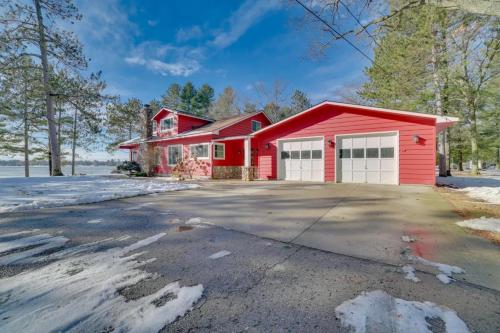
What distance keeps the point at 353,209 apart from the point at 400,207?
115 cm

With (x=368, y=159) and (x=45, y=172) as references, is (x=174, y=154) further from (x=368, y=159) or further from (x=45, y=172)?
(x=45, y=172)

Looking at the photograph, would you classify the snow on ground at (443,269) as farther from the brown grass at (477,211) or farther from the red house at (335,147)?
the red house at (335,147)

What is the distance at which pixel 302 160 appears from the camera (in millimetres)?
11078

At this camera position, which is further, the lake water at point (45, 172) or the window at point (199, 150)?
the lake water at point (45, 172)

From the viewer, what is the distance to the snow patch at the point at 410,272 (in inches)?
75.6

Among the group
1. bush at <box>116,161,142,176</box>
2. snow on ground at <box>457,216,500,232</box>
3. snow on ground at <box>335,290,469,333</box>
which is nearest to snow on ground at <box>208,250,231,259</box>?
snow on ground at <box>335,290,469,333</box>

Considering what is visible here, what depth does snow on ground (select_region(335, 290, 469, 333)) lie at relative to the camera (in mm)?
1317

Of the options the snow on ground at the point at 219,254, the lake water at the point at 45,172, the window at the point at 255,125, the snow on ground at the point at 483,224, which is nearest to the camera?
the snow on ground at the point at 219,254

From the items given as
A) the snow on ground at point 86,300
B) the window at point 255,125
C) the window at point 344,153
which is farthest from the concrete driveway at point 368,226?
the window at point 255,125

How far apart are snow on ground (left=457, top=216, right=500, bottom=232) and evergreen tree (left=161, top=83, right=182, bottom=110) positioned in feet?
109

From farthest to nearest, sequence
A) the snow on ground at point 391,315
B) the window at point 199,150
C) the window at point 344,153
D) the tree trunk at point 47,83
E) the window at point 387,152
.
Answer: the window at point 199,150
the tree trunk at point 47,83
the window at point 344,153
the window at point 387,152
the snow on ground at point 391,315

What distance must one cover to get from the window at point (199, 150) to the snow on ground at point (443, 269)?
12.5 m

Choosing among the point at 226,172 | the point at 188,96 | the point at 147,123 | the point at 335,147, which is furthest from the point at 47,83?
the point at 188,96

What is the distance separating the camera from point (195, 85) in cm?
3166
